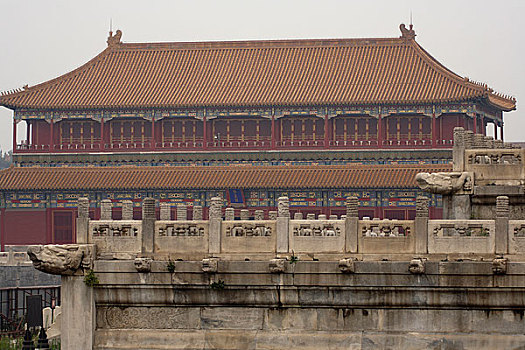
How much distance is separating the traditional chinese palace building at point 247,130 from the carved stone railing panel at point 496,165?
35891mm

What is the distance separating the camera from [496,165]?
24406mm

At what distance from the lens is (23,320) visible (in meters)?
39.4

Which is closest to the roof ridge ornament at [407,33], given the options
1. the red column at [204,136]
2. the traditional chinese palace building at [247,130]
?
the traditional chinese palace building at [247,130]

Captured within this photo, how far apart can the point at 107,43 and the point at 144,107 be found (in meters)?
7.75

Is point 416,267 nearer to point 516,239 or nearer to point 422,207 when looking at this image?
point 422,207

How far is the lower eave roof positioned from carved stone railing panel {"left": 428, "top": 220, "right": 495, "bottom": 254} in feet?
126

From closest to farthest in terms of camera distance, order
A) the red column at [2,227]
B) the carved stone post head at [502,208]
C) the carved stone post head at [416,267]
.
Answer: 1. the carved stone post head at [416,267]
2. the carved stone post head at [502,208]
3. the red column at [2,227]

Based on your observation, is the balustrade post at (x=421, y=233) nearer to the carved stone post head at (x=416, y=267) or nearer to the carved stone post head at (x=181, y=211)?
the carved stone post head at (x=416, y=267)

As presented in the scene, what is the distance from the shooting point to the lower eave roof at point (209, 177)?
61562mm

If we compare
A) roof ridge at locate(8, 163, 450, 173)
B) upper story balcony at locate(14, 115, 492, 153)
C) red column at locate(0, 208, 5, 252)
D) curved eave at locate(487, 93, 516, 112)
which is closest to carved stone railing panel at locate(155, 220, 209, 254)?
roof ridge at locate(8, 163, 450, 173)

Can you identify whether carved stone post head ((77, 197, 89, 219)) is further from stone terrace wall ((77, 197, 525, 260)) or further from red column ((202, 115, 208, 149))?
red column ((202, 115, 208, 149))

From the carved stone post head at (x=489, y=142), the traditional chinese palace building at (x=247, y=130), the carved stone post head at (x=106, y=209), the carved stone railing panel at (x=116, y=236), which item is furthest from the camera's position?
the traditional chinese palace building at (x=247, y=130)

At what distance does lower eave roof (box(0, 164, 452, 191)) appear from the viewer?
61.6m

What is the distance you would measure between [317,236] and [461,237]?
286 centimetres
